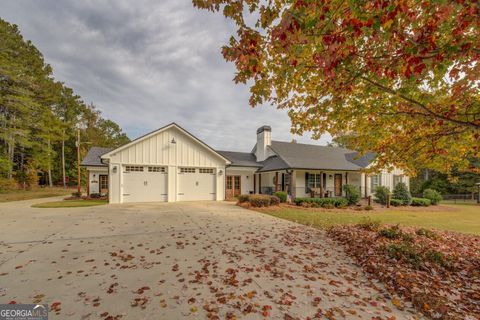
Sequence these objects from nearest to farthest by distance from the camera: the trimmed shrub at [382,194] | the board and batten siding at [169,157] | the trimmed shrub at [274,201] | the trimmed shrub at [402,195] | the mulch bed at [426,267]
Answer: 1. the mulch bed at [426,267]
2. the trimmed shrub at [274,201]
3. the board and batten siding at [169,157]
4. the trimmed shrub at [382,194]
5. the trimmed shrub at [402,195]

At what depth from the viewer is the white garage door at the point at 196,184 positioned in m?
15.8

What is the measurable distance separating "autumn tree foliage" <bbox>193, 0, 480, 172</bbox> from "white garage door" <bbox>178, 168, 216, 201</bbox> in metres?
11.4

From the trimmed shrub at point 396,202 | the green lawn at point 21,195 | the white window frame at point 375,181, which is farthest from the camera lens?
the white window frame at point 375,181

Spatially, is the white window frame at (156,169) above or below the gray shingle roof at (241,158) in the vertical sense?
below

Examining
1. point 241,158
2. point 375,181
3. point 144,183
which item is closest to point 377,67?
point 144,183

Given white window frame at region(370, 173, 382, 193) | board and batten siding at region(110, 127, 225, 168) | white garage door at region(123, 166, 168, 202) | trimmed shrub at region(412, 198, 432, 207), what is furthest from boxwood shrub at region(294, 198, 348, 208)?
white garage door at region(123, 166, 168, 202)

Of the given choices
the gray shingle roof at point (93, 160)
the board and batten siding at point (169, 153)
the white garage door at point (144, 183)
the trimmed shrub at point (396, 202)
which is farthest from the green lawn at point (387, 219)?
the gray shingle roof at point (93, 160)

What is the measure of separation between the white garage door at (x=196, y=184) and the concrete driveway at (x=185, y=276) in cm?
929

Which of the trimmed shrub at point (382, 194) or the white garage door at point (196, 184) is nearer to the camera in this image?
the white garage door at point (196, 184)

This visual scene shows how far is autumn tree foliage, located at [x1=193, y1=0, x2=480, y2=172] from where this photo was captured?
280 cm

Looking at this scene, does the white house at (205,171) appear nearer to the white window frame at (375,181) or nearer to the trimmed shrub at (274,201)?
the white window frame at (375,181)

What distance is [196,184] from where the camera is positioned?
16.2 m

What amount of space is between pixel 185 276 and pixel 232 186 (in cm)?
1581

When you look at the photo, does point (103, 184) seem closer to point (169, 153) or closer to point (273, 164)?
point (169, 153)
